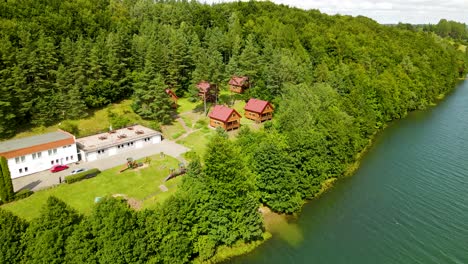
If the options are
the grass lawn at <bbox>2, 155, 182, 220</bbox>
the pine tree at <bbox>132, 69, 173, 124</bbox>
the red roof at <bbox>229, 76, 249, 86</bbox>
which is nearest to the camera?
the grass lawn at <bbox>2, 155, 182, 220</bbox>

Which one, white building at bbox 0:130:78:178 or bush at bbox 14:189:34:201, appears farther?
white building at bbox 0:130:78:178

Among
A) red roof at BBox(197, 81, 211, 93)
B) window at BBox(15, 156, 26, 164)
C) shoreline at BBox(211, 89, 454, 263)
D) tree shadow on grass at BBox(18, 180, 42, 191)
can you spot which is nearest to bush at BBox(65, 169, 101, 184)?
tree shadow on grass at BBox(18, 180, 42, 191)

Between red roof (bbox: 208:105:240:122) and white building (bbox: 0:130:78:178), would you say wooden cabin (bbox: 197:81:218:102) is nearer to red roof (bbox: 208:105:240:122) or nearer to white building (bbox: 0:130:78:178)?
red roof (bbox: 208:105:240:122)

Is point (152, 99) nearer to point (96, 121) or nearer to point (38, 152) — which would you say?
point (96, 121)

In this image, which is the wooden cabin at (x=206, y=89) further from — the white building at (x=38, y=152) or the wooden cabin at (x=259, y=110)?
the white building at (x=38, y=152)

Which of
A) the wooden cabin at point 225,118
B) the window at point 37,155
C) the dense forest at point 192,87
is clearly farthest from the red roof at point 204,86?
the window at point 37,155

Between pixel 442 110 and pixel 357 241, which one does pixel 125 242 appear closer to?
pixel 357 241

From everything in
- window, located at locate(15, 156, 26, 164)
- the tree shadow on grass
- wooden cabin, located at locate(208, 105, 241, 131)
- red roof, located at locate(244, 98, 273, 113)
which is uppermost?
red roof, located at locate(244, 98, 273, 113)
